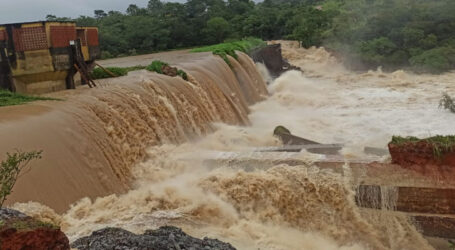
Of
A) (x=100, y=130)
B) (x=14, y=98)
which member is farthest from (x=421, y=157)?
(x=14, y=98)

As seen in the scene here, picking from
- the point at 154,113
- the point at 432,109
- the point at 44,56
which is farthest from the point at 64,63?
the point at 432,109

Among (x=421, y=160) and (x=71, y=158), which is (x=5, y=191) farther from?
(x=421, y=160)

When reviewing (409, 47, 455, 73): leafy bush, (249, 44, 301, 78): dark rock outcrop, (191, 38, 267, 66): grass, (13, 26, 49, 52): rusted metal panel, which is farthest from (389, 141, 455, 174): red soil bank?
(249, 44, 301, 78): dark rock outcrop

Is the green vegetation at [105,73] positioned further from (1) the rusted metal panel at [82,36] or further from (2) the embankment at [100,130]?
(2) the embankment at [100,130]

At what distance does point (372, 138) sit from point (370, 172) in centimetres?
548

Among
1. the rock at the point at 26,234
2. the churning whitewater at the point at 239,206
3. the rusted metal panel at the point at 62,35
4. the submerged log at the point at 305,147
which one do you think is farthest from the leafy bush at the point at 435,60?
the rock at the point at 26,234

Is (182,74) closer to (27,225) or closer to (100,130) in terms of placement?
(100,130)

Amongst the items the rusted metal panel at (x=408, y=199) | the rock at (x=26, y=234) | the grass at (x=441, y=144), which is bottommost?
the rusted metal panel at (x=408, y=199)

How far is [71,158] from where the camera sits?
8469mm

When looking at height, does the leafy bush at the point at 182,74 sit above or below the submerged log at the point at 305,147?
above

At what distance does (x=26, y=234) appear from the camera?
Result: 453 centimetres

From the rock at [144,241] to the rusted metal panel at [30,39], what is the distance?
740 centimetres

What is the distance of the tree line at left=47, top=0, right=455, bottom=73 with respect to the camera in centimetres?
2939

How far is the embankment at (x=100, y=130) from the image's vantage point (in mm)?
7852
